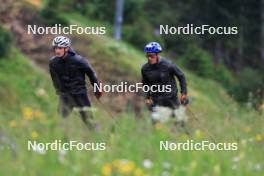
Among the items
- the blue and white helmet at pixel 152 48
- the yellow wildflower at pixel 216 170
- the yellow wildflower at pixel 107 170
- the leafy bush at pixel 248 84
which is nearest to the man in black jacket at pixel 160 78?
the blue and white helmet at pixel 152 48

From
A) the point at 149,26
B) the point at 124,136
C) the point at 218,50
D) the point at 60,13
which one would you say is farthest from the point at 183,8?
the point at 124,136

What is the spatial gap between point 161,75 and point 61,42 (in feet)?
4.77

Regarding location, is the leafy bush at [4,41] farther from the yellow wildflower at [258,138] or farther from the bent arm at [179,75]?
the yellow wildflower at [258,138]

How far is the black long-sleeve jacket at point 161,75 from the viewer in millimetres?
Result: 11477

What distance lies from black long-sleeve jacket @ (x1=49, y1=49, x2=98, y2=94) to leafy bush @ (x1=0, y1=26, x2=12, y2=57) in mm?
20182

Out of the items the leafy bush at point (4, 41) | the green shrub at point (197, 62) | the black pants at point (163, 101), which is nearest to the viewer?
the black pants at point (163, 101)

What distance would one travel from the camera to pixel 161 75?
11539mm

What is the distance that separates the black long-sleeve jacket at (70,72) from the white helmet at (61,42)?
1.36 feet

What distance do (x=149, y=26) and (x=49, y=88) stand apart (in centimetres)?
1373

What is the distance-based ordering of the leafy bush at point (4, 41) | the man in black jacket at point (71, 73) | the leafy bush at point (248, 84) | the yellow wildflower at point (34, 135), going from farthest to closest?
the leafy bush at point (248, 84)
the leafy bush at point (4, 41)
the man in black jacket at point (71, 73)
the yellow wildflower at point (34, 135)

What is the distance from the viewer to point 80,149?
6.88 meters

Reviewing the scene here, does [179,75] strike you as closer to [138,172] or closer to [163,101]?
[163,101]

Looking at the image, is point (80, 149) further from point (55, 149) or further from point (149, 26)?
point (149, 26)

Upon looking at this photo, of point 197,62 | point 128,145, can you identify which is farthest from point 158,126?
point 197,62
